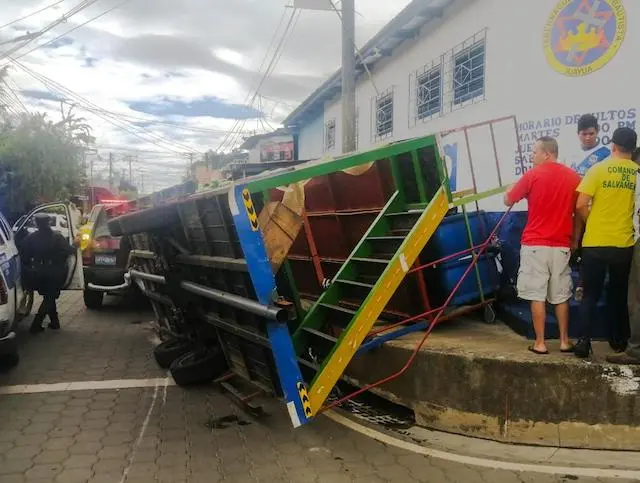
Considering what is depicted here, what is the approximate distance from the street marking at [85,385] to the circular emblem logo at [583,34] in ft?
18.5

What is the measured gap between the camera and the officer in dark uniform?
793 cm

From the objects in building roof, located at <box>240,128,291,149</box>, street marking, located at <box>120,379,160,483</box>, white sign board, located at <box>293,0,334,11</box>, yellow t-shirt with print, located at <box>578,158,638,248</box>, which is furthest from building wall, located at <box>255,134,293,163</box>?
yellow t-shirt with print, located at <box>578,158,638,248</box>

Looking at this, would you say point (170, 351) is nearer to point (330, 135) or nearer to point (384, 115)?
point (384, 115)

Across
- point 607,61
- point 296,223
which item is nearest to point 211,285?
point 296,223

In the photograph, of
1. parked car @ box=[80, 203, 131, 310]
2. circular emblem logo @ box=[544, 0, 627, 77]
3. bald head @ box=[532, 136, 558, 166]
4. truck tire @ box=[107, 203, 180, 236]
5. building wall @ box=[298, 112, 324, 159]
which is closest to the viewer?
bald head @ box=[532, 136, 558, 166]

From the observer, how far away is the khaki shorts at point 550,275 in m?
4.27

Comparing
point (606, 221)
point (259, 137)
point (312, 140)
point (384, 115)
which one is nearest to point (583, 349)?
point (606, 221)

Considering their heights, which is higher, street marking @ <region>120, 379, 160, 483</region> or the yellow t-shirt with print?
the yellow t-shirt with print

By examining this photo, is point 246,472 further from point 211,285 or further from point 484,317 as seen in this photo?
point 484,317

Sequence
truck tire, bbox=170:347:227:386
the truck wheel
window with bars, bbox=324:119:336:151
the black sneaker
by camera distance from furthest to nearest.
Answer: window with bars, bbox=324:119:336:151
the truck wheel
truck tire, bbox=170:347:227:386
the black sneaker

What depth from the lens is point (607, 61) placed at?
6.09 metres

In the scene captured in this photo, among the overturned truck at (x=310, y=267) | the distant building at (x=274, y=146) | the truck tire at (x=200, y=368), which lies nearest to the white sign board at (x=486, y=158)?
the overturned truck at (x=310, y=267)

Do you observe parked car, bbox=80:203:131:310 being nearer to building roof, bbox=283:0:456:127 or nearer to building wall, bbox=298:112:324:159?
building roof, bbox=283:0:456:127

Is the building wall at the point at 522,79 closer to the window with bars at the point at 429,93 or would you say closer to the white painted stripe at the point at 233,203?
the window with bars at the point at 429,93
